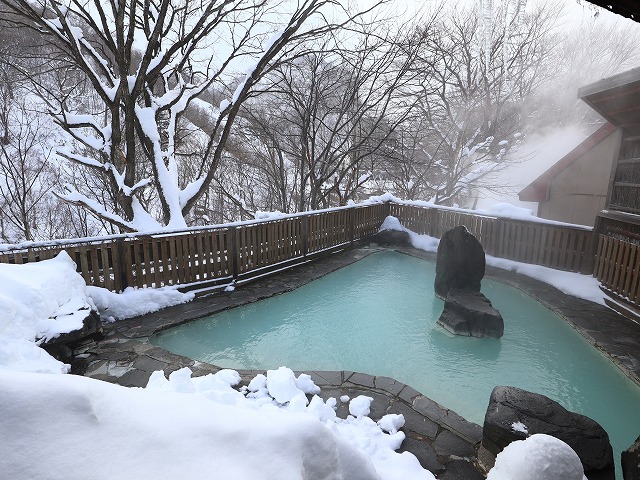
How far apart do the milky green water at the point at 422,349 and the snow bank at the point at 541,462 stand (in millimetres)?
2270

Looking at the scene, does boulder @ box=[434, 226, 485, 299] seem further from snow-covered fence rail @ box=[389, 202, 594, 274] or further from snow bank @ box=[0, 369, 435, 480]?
snow bank @ box=[0, 369, 435, 480]

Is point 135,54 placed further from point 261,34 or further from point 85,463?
point 85,463

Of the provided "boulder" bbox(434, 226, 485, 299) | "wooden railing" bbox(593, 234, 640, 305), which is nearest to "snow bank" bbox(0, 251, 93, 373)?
"boulder" bbox(434, 226, 485, 299)

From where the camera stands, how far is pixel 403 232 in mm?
11211

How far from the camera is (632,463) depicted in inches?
92.7

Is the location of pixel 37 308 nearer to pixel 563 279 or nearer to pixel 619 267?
pixel 619 267

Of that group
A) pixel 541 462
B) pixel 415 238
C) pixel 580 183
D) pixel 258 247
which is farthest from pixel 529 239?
pixel 541 462

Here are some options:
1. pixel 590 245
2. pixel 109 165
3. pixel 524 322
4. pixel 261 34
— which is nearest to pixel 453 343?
pixel 524 322

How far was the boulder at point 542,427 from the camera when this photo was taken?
266cm

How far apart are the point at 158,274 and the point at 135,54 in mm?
12106

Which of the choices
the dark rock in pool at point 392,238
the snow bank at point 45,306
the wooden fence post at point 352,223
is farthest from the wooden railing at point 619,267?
the snow bank at point 45,306

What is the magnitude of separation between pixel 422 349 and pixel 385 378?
4.37 ft

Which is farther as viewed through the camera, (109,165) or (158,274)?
(109,165)

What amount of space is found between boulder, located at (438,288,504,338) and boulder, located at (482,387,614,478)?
8.45 feet
